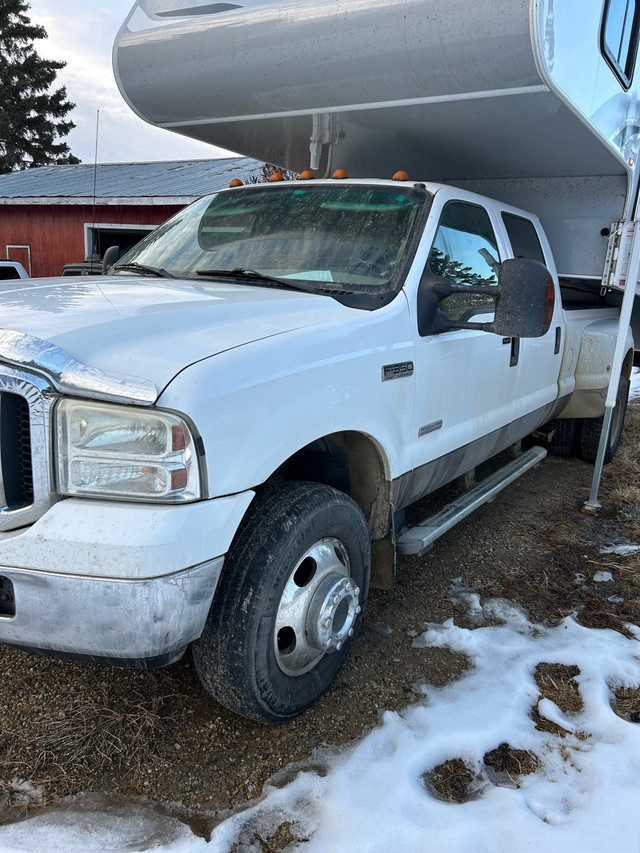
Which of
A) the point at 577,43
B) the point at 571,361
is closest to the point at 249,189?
the point at 577,43

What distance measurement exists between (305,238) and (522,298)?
1134 mm

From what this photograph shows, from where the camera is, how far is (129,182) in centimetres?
1594

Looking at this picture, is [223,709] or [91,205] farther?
[91,205]

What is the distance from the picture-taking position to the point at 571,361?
530 cm

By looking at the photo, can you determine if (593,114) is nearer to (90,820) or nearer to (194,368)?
(194,368)

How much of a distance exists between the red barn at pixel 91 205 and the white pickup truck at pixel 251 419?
1089 cm

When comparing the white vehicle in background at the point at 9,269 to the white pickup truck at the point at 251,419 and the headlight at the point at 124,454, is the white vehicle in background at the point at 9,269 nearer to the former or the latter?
the white pickup truck at the point at 251,419

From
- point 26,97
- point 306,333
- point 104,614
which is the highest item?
point 26,97

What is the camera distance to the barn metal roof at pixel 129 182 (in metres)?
14.0

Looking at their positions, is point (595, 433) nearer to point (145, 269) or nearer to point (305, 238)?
point (305, 238)

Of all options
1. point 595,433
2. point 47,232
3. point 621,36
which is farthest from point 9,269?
point 621,36

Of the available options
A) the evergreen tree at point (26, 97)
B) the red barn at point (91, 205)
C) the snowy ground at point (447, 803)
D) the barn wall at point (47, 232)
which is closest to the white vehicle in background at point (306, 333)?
the snowy ground at point (447, 803)

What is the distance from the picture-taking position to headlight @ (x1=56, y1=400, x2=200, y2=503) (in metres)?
1.90

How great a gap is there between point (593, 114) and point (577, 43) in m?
0.44
